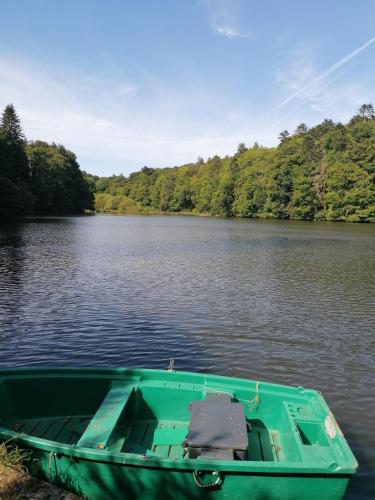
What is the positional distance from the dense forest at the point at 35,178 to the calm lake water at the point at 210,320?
1975 inches

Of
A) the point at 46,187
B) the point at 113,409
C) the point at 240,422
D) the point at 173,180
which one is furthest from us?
the point at 173,180

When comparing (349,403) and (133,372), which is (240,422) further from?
(349,403)

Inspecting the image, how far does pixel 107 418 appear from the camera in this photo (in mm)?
8391

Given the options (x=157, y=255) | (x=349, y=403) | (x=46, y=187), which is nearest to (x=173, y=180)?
(x=46, y=187)

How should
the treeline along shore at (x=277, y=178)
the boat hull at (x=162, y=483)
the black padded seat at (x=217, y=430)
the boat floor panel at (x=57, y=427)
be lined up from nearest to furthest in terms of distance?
the boat hull at (x=162, y=483) → the black padded seat at (x=217, y=430) → the boat floor panel at (x=57, y=427) → the treeline along shore at (x=277, y=178)

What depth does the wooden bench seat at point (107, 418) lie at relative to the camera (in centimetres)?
764

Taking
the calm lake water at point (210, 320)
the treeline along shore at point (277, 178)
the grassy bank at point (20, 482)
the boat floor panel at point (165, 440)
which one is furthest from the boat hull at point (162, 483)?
the treeline along shore at point (277, 178)

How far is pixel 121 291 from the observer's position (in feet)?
83.9

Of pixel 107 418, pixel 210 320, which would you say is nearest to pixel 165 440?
pixel 107 418

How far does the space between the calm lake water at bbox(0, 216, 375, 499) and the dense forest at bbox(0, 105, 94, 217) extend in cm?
5017

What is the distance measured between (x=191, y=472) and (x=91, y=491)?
1.78 m

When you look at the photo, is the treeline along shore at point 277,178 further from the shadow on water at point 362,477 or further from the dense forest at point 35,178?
the shadow on water at point 362,477

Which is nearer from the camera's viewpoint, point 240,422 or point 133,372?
point 240,422

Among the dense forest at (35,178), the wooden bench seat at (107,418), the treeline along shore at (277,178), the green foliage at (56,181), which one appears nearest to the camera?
the wooden bench seat at (107,418)
